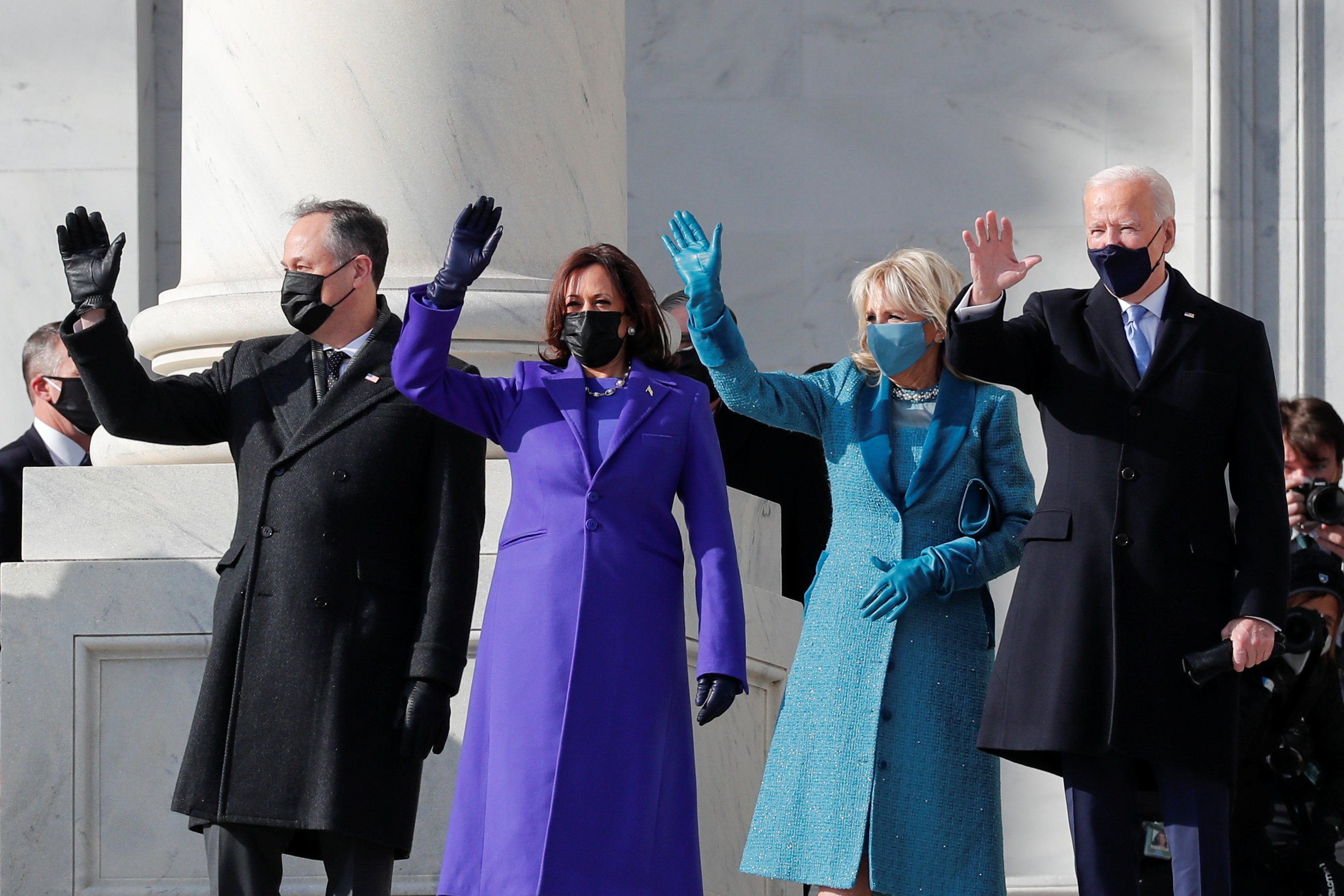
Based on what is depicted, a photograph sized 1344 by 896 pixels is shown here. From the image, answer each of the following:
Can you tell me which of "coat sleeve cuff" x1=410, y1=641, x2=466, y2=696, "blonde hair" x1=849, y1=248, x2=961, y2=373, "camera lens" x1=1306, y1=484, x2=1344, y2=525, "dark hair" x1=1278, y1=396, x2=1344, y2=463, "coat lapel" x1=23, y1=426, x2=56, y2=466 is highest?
"blonde hair" x1=849, y1=248, x2=961, y2=373

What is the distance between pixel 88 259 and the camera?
475cm

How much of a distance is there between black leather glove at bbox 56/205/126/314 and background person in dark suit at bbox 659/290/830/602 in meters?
2.33

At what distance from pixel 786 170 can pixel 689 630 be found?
134 inches

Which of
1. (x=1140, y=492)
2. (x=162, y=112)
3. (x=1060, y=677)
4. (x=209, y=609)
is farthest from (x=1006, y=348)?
(x=162, y=112)

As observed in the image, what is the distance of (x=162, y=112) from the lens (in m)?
8.93

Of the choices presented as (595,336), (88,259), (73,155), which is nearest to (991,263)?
(595,336)

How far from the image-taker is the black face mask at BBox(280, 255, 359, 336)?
4828mm

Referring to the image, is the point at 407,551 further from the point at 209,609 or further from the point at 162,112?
the point at 162,112

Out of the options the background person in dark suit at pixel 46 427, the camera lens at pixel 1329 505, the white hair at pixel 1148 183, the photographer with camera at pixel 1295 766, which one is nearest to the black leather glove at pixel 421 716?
the white hair at pixel 1148 183

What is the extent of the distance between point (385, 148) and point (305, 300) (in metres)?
1.29

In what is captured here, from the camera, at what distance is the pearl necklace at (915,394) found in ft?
17.1

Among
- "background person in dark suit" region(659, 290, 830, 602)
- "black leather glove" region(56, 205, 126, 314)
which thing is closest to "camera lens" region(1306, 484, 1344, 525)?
"background person in dark suit" region(659, 290, 830, 602)

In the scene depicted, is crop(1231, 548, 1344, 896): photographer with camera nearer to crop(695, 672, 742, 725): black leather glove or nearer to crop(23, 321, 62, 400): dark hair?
crop(695, 672, 742, 725): black leather glove

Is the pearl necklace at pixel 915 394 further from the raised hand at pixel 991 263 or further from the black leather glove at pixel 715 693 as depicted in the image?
the black leather glove at pixel 715 693
